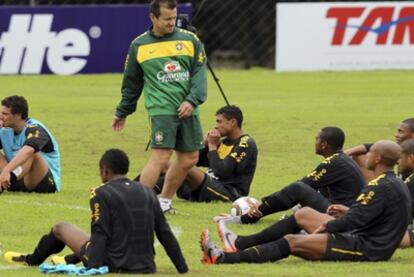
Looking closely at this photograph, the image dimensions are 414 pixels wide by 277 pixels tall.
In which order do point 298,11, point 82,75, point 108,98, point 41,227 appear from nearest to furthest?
point 41,227, point 108,98, point 82,75, point 298,11

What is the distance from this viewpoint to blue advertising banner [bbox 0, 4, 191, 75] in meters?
31.3

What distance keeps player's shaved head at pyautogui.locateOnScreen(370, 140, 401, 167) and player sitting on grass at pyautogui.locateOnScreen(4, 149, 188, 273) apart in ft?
6.72

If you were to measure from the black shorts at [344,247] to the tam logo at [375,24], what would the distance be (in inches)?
885

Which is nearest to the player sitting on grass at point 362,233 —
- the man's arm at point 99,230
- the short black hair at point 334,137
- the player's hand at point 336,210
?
the player's hand at point 336,210

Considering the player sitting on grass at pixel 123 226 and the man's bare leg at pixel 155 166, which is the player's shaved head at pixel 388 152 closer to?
the player sitting on grass at pixel 123 226

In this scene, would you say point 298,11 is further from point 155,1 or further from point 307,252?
point 307,252

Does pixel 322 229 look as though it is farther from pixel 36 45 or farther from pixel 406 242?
pixel 36 45

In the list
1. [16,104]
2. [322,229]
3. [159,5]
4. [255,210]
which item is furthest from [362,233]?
[16,104]

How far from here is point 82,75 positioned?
106 ft

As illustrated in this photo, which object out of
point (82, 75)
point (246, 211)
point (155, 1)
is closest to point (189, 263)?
point (246, 211)

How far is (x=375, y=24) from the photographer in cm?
3428

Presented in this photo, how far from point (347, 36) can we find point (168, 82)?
20.0m

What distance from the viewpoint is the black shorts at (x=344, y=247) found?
464 inches

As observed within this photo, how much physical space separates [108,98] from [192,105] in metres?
13.3
